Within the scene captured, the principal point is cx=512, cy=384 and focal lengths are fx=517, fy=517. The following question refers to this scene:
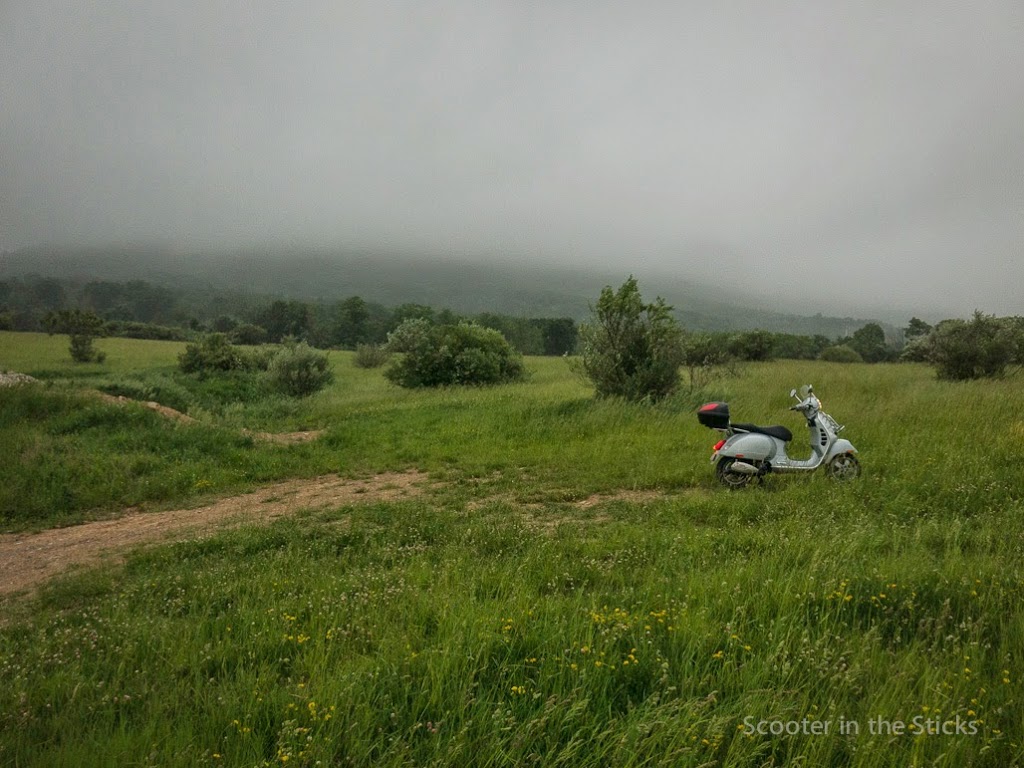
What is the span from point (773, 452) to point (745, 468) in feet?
1.81

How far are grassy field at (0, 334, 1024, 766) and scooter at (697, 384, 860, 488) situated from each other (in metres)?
0.42

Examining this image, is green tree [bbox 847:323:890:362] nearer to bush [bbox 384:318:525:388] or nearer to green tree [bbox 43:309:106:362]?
bush [bbox 384:318:525:388]

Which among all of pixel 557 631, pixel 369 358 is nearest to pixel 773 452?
pixel 557 631

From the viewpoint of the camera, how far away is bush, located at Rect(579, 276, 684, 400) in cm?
1599

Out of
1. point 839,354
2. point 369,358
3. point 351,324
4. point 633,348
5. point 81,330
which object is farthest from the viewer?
point 351,324

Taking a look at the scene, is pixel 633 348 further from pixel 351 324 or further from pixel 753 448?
pixel 351 324

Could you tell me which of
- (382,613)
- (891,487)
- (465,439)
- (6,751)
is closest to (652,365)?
(465,439)

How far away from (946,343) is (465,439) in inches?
865

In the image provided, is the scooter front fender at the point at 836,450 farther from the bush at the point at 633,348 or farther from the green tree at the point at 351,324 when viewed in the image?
the green tree at the point at 351,324

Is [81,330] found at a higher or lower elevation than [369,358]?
higher

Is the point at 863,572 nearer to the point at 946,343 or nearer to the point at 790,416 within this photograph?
the point at 790,416

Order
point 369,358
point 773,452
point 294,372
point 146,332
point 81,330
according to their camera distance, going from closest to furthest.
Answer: point 773,452 → point 294,372 → point 81,330 → point 369,358 → point 146,332

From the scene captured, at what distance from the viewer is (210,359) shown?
3133 centimetres

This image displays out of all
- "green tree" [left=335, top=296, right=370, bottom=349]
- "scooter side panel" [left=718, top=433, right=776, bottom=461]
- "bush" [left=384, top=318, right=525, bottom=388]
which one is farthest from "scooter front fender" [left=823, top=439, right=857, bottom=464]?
"green tree" [left=335, top=296, right=370, bottom=349]
